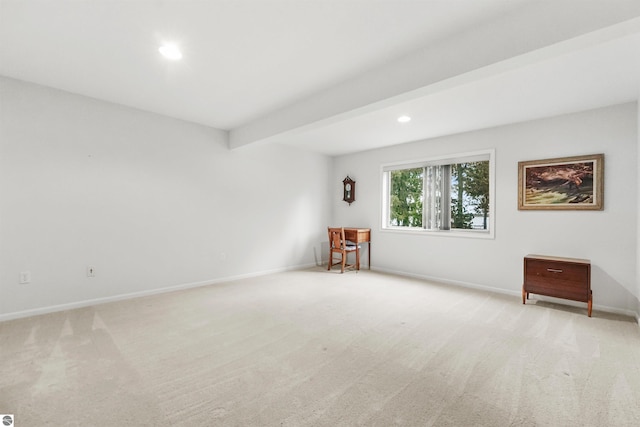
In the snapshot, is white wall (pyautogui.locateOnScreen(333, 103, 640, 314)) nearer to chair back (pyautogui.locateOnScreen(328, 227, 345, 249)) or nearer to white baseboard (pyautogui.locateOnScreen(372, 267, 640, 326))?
white baseboard (pyautogui.locateOnScreen(372, 267, 640, 326))

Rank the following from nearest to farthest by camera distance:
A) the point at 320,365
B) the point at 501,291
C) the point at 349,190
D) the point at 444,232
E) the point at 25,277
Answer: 1. the point at 320,365
2. the point at 25,277
3. the point at 501,291
4. the point at 444,232
5. the point at 349,190

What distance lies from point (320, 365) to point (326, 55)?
2.39 m

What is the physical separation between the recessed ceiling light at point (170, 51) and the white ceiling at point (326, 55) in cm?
6

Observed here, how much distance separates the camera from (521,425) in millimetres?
1510

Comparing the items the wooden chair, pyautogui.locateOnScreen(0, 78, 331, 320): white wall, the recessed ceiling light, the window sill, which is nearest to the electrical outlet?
pyautogui.locateOnScreen(0, 78, 331, 320): white wall

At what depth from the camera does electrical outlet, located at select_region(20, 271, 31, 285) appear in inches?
115

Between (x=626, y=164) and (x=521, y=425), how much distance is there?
3301 mm

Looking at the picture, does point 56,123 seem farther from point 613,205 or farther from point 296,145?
point 613,205

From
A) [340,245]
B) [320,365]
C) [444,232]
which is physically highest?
[444,232]

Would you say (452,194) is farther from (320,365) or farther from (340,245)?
(320,365)

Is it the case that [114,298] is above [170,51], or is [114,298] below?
below

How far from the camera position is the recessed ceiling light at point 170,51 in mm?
2229

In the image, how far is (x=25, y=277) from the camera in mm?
2941

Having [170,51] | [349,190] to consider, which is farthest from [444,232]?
[170,51]
